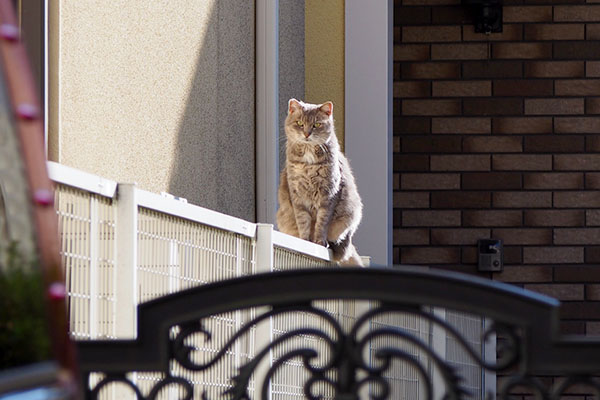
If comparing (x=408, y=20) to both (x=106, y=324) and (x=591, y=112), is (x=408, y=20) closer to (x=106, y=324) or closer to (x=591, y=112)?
(x=591, y=112)

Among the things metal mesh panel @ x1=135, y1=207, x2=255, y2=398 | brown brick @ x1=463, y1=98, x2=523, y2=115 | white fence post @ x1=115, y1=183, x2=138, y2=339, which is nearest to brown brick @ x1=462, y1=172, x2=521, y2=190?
brown brick @ x1=463, y1=98, x2=523, y2=115

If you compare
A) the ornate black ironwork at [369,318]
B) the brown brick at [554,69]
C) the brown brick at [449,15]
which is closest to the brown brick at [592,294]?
the brown brick at [554,69]

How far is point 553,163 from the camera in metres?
7.39

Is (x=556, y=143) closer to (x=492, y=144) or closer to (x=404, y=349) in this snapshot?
(x=492, y=144)

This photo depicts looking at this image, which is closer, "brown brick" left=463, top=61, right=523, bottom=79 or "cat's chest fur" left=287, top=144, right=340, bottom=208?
"cat's chest fur" left=287, top=144, right=340, bottom=208

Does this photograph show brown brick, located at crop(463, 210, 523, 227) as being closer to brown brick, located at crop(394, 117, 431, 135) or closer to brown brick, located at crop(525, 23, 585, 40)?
brown brick, located at crop(394, 117, 431, 135)

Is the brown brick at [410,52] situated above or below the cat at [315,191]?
above

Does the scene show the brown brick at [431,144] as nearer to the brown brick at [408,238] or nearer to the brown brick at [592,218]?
the brown brick at [408,238]

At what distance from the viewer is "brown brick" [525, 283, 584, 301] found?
7328mm

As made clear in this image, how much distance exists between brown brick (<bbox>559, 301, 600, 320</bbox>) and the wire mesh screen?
5667mm

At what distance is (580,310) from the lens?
7.31 m

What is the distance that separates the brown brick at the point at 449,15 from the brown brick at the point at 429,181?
1.03m

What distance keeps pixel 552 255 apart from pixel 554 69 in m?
1.24

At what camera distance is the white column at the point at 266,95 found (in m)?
5.58
